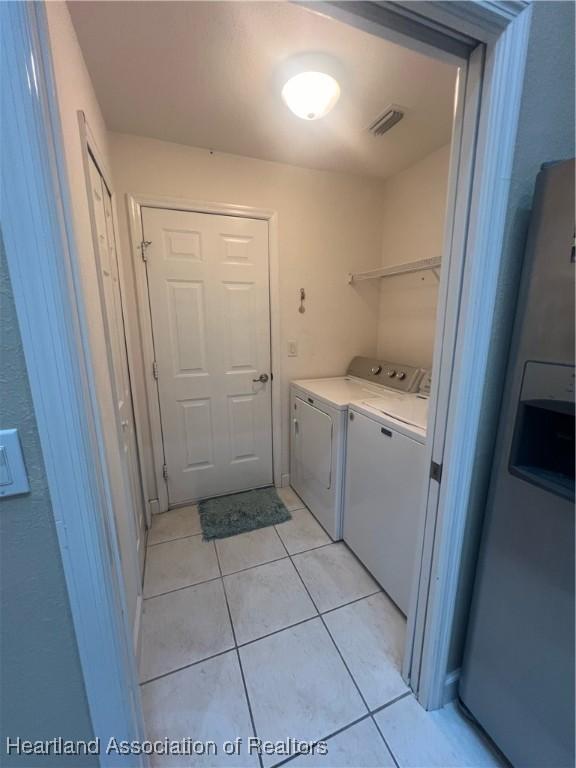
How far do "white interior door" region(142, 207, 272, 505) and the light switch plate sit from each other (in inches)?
66.2

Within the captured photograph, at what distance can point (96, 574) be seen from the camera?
69 cm

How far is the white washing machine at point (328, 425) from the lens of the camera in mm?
1939

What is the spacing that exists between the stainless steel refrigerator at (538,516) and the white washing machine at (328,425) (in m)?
1.00

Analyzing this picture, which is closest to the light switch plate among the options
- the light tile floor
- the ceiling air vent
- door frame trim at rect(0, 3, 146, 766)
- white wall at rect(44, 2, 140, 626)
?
door frame trim at rect(0, 3, 146, 766)

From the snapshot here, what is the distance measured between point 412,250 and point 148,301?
1952 mm

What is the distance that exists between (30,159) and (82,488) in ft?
1.95

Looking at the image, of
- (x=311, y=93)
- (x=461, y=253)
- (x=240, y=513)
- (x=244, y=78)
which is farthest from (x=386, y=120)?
(x=240, y=513)

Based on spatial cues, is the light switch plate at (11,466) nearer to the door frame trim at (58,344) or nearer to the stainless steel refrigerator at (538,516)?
the door frame trim at (58,344)

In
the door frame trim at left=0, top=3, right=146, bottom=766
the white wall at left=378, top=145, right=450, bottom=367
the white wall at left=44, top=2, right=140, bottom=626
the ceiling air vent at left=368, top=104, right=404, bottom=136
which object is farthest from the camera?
the white wall at left=378, top=145, right=450, bottom=367

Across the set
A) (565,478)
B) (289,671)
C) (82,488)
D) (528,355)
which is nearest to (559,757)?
(565,478)

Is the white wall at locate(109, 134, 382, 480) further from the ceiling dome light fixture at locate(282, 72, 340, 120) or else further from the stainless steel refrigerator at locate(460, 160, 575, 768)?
the stainless steel refrigerator at locate(460, 160, 575, 768)

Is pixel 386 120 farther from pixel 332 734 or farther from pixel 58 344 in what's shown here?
→ pixel 332 734

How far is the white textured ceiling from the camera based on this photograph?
1.16 meters

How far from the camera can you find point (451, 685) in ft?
3.89
